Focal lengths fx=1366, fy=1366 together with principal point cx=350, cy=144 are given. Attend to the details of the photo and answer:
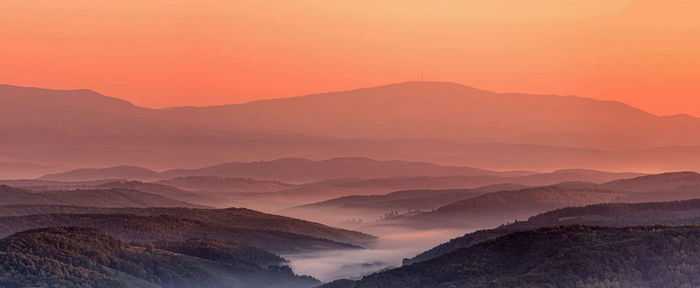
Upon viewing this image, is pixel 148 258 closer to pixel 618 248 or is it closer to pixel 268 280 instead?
pixel 268 280

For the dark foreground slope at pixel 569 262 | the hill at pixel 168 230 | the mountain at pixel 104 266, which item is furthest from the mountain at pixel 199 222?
the dark foreground slope at pixel 569 262

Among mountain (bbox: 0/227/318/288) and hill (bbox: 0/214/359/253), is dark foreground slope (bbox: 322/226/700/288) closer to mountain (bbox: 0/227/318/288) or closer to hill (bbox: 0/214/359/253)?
mountain (bbox: 0/227/318/288)

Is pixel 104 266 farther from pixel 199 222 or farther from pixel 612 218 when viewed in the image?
pixel 199 222

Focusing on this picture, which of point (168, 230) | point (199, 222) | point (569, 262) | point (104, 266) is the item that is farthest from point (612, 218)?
point (199, 222)

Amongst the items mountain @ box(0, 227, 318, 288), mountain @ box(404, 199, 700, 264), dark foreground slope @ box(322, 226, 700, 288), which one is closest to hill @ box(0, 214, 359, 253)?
mountain @ box(404, 199, 700, 264)

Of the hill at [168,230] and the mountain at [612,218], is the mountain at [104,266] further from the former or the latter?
the hill at [168,230]

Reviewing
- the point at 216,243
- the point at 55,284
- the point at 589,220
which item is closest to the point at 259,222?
the point at 216,243

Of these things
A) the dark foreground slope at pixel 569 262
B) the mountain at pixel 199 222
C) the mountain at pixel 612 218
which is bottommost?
the dark foreground slope at pixel 569 262
